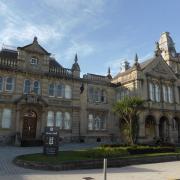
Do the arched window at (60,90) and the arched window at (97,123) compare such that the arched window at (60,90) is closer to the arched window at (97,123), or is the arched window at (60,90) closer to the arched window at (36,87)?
the arched window at (36,87)

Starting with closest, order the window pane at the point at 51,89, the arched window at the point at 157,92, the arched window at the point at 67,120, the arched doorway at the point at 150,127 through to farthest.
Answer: the window pane at the point at 51,89, the arched window at the point at 67,120, the arched doorway at the point at 150,127, the arched window at the point at 157,92

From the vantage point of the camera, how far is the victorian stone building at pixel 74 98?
1243 inches

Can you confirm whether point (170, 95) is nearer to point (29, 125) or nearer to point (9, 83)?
point (29, 125)

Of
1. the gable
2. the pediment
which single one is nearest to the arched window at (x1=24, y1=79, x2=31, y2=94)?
the gable

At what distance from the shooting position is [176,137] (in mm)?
41469

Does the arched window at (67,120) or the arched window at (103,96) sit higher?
the arched window at (103,96)

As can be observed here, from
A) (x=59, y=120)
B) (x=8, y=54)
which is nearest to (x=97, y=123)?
(x=59, y=120)

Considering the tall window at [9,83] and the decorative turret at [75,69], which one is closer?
the tall window at [9,83]

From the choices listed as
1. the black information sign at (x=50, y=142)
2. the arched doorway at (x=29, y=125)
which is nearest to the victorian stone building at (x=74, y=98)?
the arched doorway at (x=29, y=125)

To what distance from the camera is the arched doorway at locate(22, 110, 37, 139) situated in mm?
31678

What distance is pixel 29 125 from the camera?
3206 cm

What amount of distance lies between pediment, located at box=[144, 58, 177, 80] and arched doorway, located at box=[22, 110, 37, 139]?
1904 centimetres

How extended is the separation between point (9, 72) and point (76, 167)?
20.9 metres

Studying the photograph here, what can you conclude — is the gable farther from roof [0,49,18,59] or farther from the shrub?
roof [0,49,18,59]
